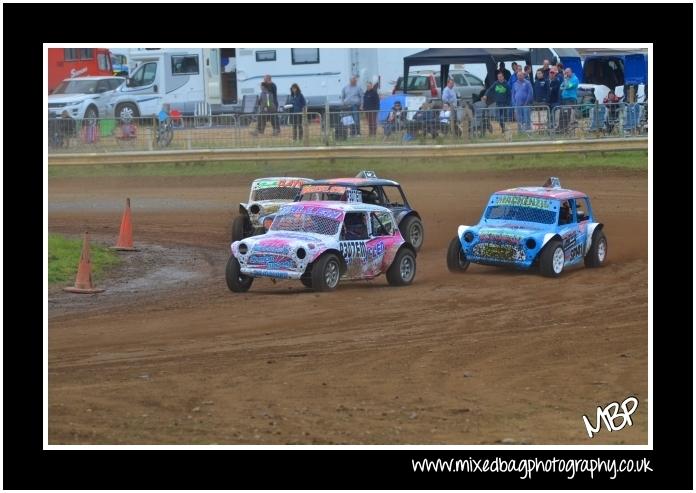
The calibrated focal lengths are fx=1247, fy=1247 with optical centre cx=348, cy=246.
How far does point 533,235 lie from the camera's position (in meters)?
17.7

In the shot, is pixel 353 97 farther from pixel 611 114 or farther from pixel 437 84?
pixel 611 114

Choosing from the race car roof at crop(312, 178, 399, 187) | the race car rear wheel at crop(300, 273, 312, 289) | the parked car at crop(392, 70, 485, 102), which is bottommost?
the race car rear wheel at crop(300, 273, 312, 289)

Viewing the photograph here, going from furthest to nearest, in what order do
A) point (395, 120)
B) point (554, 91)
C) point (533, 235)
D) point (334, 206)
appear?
1. point (395, 120)
2. point (554, 91)
3. point (533, 235)
4. point (334, 206)

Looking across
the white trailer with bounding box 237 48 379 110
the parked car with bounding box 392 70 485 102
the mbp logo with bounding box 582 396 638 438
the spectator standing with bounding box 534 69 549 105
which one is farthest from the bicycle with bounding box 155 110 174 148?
the mbp logo with bounding box 582 396 638 438

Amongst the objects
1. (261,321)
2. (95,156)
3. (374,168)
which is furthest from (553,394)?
(95,156)

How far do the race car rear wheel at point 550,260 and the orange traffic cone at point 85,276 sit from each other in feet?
20.3

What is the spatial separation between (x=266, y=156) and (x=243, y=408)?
58.6ft

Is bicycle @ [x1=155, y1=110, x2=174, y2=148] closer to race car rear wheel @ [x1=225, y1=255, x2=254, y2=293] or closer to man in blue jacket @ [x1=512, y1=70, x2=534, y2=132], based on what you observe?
man in blue jacket @ [x1=512, y1=70, x2=534, y2=132]

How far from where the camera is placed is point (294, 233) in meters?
16.8

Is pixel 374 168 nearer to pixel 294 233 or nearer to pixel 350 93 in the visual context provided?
pixel 350 93

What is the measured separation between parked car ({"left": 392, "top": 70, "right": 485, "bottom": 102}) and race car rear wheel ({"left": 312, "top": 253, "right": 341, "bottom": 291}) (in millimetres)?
16335

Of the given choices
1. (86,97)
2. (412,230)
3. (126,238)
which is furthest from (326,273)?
(86,97)

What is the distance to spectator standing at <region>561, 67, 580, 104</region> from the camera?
2725 cm

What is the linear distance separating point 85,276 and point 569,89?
1397 centimetres
